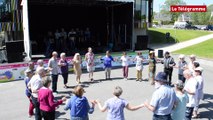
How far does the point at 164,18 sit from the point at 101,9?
7376 cm

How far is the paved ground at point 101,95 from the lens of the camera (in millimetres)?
9336

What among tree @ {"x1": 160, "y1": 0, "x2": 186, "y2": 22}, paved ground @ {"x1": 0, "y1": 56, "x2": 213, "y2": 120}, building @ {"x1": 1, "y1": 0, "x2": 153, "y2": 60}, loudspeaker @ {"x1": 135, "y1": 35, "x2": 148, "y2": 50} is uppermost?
tree @ {"x1": 160, "y1": 0, "x2": 186, "y2": 22}

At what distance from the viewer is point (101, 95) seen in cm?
1191

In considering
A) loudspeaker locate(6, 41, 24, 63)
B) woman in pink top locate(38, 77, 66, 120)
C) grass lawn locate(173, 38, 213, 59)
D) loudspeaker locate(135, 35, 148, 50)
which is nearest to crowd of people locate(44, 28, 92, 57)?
loudspeaker locate(135, 35, 148, 50)

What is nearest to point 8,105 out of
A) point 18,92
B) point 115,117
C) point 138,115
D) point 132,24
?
point 18,92

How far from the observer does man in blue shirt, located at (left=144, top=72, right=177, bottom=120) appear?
5691 mm

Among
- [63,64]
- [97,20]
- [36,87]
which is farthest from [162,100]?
[97,20]

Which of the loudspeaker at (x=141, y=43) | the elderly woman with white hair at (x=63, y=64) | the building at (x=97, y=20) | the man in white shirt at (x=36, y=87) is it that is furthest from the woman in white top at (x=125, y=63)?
the loudspeaker at (x=141, y=43)

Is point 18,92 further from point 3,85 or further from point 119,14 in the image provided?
point 119,14

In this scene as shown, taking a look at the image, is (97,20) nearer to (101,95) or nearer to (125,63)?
(125,63)

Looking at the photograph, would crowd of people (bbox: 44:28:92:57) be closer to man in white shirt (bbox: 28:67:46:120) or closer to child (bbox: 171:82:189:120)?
man in white shirt (bbox: 28:67:46:120)

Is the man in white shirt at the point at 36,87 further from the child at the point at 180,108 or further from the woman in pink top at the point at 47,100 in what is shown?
the child at the point at 180,108

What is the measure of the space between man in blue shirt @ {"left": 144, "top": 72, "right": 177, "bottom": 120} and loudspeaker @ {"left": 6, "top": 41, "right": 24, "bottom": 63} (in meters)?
13.1

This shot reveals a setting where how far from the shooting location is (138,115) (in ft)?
30.3
